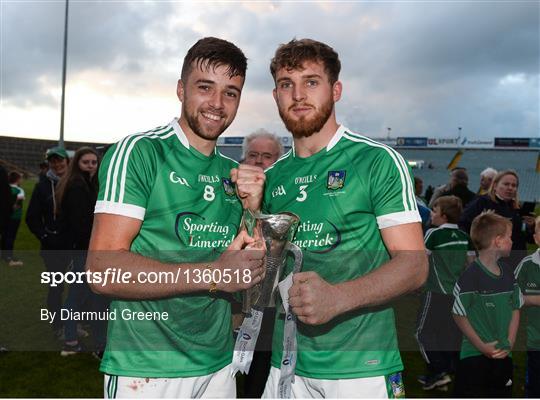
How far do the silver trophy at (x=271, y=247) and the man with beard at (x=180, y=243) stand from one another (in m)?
0.07

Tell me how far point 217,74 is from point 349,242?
0.99 m

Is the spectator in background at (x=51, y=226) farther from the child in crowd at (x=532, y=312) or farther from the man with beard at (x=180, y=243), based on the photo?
the child in crowd at (x=532, y=312)

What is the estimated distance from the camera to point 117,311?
2141 millimetres

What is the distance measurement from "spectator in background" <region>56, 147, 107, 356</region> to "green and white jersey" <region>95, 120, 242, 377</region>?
297cm

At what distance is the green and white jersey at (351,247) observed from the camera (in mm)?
2086

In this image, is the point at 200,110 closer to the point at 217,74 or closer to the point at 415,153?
the point at 217,74

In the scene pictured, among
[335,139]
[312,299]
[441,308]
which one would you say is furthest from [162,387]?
[441,308]

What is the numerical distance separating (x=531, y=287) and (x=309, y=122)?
2888mm

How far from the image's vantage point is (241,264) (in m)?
1.86

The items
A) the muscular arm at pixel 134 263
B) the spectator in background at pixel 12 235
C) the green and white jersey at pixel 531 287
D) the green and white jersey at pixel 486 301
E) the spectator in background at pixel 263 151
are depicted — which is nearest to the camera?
the muscular arm at pixel 134 263

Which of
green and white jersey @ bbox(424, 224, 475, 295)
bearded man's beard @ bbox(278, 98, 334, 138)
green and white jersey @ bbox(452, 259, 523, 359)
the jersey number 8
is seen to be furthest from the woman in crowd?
the jersey number 8

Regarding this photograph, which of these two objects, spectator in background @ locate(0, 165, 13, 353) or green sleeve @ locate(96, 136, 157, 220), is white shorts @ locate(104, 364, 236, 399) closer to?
green sleeve @ locate(96, 136, 157, 220)

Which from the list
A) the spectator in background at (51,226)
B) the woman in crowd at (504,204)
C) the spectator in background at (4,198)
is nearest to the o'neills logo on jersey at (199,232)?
the spectator in background at (51,226)

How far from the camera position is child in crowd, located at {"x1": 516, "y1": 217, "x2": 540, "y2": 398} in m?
3.75
